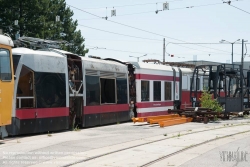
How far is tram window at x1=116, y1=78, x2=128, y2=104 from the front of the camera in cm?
2130

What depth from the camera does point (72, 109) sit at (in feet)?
59.0

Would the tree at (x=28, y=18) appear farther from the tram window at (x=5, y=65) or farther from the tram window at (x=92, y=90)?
the tram window at (x=5, y=65)

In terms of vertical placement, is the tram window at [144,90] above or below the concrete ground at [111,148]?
above

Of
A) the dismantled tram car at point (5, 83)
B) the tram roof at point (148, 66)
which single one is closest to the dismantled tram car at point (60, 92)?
the dismantled tram car at point (5, 83)

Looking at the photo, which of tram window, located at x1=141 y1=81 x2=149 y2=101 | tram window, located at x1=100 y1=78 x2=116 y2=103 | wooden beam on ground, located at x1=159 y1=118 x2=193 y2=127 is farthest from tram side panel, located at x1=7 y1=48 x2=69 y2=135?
tram window, located at x1=141 y1=81 x2=149 y2=101

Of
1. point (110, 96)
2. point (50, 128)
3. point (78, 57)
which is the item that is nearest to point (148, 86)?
A: point (110, 96)

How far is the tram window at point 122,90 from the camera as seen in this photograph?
21297 mm

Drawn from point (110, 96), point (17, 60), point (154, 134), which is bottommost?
point (154, 134)

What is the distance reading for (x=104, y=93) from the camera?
20.2 metres

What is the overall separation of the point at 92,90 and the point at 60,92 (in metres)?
2.33

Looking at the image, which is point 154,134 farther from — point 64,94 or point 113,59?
point 113,59

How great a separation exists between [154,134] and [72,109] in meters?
3.54

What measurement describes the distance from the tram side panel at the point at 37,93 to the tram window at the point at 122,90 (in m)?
4.88

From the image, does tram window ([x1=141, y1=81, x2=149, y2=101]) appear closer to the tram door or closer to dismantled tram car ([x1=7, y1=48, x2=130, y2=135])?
dismantled tram car ([x1=7, y1=48, x2=130, y2=135])
